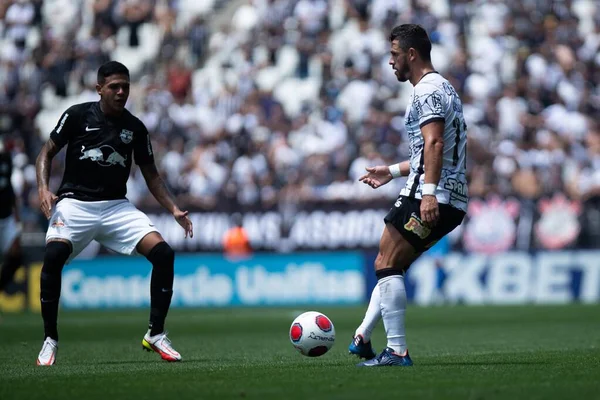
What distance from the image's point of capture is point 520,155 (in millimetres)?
23094

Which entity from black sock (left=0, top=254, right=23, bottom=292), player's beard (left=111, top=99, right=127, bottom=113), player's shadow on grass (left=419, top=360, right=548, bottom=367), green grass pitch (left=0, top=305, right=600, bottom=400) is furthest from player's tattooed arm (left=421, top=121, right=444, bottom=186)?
black sock (left=0, top=254, right=23, bottom=292)

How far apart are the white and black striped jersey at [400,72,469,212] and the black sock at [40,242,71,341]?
311 centimetres

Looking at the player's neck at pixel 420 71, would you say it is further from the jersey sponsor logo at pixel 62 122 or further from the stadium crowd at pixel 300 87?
the stadium crowd at pixel 300 87

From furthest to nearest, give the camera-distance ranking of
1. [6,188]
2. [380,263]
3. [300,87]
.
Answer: [300,87] → [6,188] → [380,263]

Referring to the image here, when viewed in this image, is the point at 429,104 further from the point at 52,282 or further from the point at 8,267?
the point at 8,267

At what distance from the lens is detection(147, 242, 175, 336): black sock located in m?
10.0

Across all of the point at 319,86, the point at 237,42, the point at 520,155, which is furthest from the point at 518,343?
the point at 237,42

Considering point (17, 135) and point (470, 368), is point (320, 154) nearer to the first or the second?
point (17, 135)

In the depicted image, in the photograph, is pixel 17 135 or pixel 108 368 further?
pixel 17 135

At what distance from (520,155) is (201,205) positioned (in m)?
6.58

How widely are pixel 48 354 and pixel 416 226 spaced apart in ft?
11.2

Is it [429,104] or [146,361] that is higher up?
[429,104]

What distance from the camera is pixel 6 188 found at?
16.3m

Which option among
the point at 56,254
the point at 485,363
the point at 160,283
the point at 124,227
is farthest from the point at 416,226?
the point at 56,254
